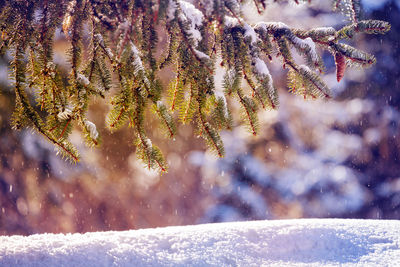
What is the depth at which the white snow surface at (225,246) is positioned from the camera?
189cm

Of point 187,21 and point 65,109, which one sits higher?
point 187,21

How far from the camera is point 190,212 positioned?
819 centimetres

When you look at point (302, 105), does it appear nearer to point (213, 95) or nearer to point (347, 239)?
point (347, 239)

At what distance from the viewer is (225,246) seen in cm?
208

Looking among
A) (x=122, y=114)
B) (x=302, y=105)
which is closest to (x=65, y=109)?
(x=122, y=114)

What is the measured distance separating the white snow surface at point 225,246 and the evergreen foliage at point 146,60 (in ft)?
2.09

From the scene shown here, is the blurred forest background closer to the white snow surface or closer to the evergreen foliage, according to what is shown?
the white snow surface

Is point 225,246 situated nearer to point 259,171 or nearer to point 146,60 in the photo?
point 146,60

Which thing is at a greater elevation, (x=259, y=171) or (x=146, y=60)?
(x=259, y=171)

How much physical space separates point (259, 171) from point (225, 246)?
18.5 feet

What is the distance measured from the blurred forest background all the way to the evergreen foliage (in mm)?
5043

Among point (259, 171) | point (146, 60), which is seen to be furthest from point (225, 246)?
point (259, 171)

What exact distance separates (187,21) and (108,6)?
0.40 m

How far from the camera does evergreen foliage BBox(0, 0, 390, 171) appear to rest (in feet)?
4.93
